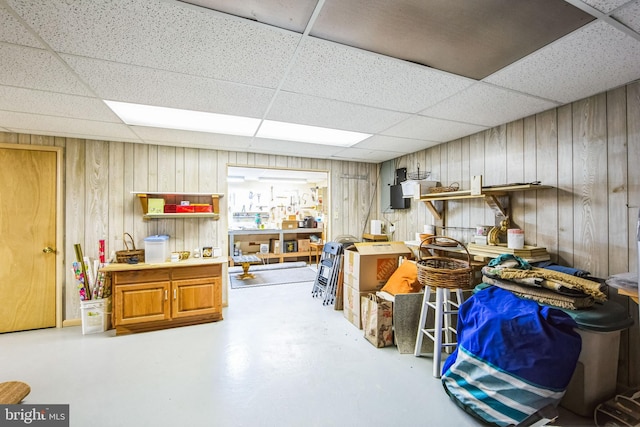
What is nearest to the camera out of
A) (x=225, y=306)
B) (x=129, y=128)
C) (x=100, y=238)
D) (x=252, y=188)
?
(x=129, y=128)

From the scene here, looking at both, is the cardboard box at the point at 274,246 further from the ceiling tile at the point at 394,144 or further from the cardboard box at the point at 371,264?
the ceiling tile at the point at 394,144

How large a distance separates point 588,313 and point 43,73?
12.0 feet

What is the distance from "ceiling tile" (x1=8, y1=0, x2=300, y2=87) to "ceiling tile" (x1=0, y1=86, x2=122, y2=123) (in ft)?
2.72

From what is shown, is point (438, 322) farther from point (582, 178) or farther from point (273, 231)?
point (273, 231)

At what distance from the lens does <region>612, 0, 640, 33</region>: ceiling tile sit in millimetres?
1102

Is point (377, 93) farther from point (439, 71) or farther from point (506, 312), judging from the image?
point (506, 312)

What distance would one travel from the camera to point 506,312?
1.62m

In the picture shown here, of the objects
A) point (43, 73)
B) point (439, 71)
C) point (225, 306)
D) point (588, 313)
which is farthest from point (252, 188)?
point (588, 313)

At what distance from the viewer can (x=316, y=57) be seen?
1.50 meters

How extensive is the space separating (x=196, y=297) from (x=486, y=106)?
3536 mm

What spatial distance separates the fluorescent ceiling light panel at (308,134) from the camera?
9.20 feet

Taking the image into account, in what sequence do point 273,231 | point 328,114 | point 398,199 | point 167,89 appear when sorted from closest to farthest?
point 167,89
point 328,114
point 398,199
point 273,231

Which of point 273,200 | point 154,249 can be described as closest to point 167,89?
point 154,249

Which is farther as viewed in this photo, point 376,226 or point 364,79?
point 376,226
